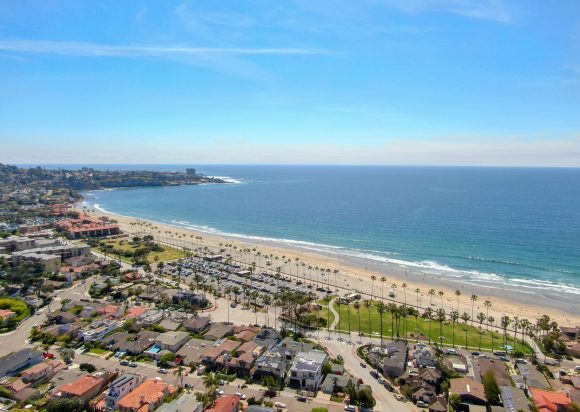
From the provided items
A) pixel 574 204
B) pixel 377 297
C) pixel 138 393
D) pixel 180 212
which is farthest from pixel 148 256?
pixel 574 204

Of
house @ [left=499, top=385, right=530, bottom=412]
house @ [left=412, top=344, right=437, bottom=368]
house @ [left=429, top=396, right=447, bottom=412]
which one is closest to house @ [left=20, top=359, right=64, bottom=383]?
house @ [left=429, top=396, right=447, bottom=412]

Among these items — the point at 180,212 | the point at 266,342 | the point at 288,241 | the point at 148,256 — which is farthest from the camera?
the point at 180,212

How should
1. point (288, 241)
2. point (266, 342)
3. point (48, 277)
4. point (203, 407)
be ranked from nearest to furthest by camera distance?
point (203, 407), point (266, 342), point (48, 277), point (288, 241)

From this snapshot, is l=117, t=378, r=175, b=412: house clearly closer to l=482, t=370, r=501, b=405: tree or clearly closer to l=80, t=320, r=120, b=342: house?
l=80, t=320, r=120, b=342: house

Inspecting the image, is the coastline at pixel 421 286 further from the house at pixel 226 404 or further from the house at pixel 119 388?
the house at pixel 119 388

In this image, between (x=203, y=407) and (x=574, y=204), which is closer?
(x=203, y=407)

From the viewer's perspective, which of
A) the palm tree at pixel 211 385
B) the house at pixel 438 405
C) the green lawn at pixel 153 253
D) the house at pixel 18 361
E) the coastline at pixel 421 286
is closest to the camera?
the palm tree at pixel 211 385

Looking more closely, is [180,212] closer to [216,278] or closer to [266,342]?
[216,278]

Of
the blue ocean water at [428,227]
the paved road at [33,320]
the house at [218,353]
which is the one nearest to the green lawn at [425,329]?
the house at [218,353]
